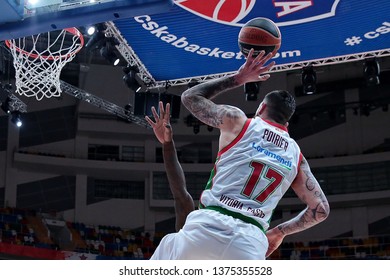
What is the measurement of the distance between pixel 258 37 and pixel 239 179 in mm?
1594

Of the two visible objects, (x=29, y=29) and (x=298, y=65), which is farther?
(x=298, y=65)

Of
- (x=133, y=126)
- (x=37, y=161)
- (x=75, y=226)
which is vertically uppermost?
(x=133, y=126)

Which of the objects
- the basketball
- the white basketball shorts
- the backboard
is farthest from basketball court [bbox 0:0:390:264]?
the white basketball shorts

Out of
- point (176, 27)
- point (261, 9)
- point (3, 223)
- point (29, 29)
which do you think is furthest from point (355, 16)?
point (3, 223)

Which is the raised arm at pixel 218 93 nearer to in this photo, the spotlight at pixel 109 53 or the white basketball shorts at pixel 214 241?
the white basketball shorts at pixel 214 241

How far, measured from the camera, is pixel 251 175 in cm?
378

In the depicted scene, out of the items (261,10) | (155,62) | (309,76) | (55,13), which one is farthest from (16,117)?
(55,13)

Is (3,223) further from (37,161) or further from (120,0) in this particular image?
(120,0)

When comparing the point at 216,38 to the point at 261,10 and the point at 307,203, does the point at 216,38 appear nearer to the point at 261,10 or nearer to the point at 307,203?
the point at 261,10

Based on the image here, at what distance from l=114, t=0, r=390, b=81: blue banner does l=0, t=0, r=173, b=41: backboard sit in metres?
2.81

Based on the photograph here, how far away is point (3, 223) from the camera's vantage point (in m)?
21.2

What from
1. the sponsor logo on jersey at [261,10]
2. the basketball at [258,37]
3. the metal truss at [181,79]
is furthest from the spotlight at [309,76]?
the basketball at [258,37]

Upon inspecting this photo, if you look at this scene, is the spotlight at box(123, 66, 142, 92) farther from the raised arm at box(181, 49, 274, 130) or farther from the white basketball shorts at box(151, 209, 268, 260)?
the white basketball shorts at box(151, 209, 268, 260)

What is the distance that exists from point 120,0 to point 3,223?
16.4 meters
